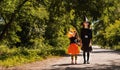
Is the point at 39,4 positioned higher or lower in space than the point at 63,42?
higher

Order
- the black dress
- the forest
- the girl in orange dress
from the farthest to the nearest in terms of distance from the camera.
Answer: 1. the forest
2. the girl in orange dress
3. the black dress

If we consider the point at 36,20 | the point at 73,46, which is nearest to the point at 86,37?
the point at 73,46

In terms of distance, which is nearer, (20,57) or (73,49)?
(73,49)

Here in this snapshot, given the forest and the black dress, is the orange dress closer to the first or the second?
the black dress

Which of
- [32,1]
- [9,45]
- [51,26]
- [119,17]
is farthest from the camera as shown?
[119,17]

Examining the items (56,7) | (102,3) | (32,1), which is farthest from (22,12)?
(102,3)

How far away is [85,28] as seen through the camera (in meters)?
16.7

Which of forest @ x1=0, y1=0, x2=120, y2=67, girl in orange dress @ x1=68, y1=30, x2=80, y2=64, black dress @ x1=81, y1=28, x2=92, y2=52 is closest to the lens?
black dress @ x1=81, y1=28, x2=92, y2=52

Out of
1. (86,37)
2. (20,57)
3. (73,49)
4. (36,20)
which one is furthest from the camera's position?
(36,20)

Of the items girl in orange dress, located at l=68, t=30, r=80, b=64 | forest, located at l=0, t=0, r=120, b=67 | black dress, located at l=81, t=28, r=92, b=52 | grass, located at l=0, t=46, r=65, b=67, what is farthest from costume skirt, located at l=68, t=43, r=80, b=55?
forest, located at l=0, t=0, r=120, b=67

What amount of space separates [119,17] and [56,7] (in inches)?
1482

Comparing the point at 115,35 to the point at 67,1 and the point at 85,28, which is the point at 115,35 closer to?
the point at 67,1

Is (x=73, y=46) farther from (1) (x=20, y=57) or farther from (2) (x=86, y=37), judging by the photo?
(1) (x=20, y=57)

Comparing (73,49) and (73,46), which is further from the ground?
(73,46)
